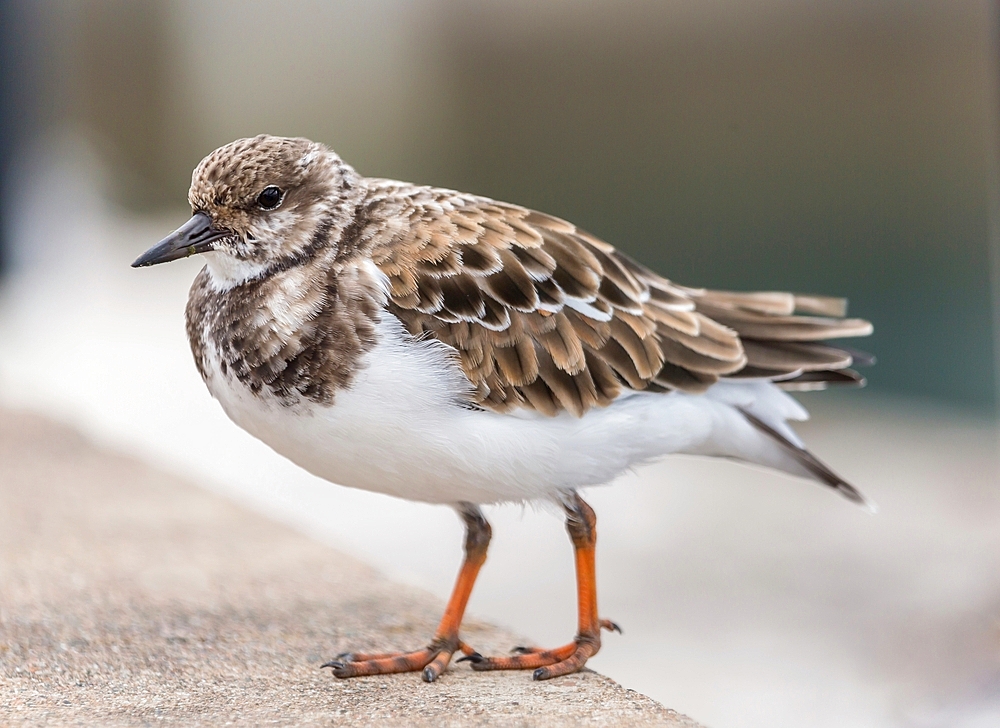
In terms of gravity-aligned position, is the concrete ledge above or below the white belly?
below

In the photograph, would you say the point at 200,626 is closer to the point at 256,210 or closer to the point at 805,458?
the point at 256,210

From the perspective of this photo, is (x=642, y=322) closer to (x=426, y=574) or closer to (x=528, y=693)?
(x=528, y=693)

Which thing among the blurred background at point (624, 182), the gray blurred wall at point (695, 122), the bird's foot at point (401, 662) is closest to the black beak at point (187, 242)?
the bird's foot at point (401, 662)

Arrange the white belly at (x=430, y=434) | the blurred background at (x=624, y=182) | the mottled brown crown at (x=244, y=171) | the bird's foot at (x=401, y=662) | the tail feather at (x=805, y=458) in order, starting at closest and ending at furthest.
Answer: the white belly at (x=430, y=434), the mottled brown crown at (x=244, y=171), the bird's foot at (x=401, y=662), the tail feather at (x=805, y=458), the blurred background at (x=624, y=182)

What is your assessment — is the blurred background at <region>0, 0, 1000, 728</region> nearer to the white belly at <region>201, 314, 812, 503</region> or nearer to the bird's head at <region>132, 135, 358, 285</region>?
the white belly at <region>201, 314, 812, 503</region>

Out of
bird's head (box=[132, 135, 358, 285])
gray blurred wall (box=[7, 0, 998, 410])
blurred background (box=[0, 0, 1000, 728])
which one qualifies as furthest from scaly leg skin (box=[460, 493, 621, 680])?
gray blurred wall (box=[7, 0, 998, 410])

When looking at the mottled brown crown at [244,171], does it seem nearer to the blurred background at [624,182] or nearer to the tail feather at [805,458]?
the tail feather at [805,458]
